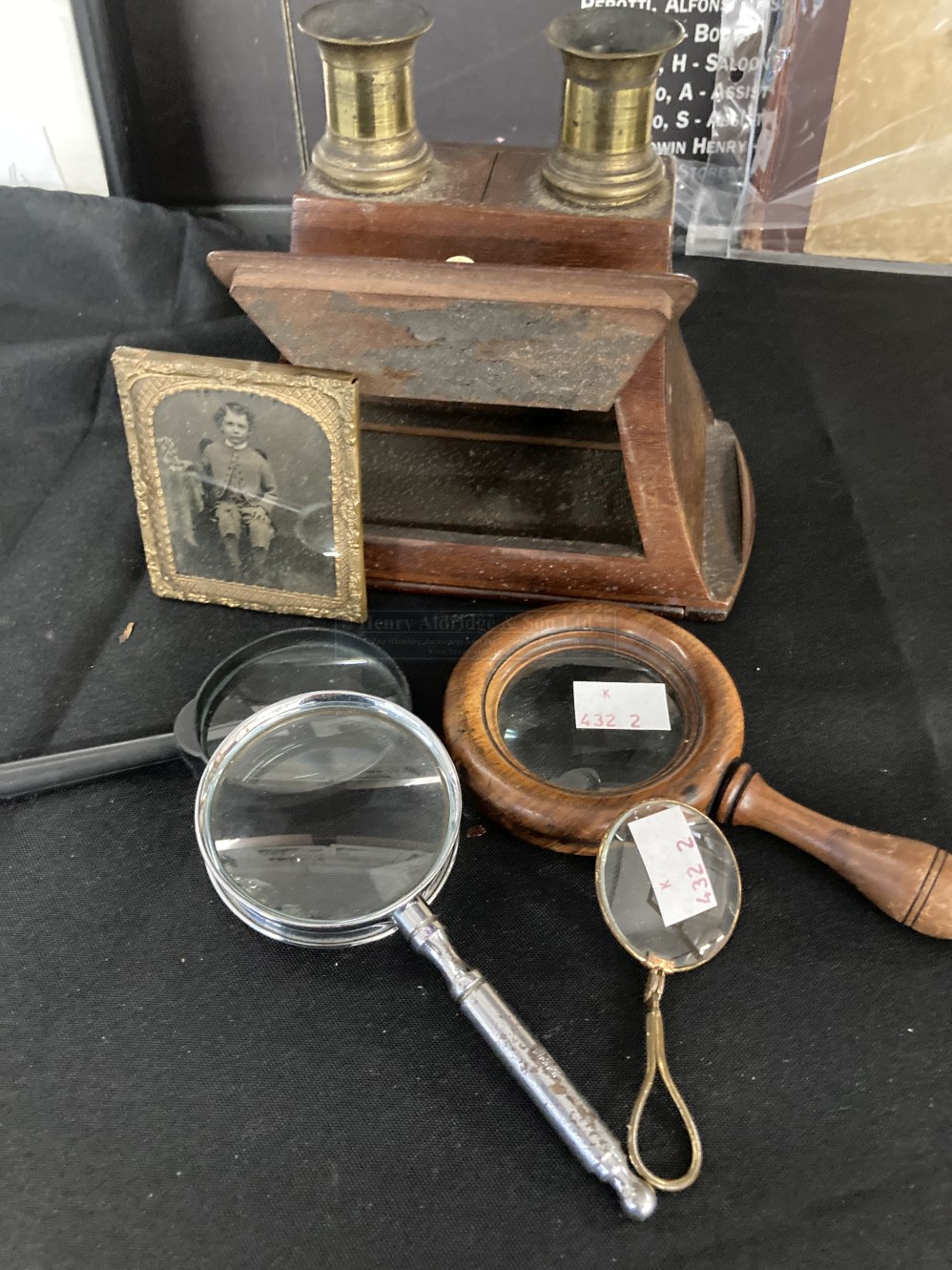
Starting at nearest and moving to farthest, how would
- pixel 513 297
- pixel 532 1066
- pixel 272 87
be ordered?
pixel 532 1066 → pixel 513 297 → pixel 272 87

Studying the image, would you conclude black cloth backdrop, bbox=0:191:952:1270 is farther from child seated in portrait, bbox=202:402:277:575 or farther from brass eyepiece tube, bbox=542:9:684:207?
brass eyepiece tube, bbox=542:9:684:207

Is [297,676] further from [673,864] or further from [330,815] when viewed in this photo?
[673,864]

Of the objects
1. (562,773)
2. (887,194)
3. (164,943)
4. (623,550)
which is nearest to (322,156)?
(623,550)

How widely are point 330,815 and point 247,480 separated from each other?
0.47m

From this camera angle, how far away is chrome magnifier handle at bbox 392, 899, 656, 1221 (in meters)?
0.91

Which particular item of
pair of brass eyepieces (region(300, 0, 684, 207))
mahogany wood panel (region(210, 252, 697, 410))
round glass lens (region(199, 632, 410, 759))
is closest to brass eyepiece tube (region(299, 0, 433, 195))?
pair of brass eyepieces (region(300, 0, 684, 207))

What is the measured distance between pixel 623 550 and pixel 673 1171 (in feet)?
2.34

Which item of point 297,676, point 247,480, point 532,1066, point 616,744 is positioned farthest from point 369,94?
point 532,1066

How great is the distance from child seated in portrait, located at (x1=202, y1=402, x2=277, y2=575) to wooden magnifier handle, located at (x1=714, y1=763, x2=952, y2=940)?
64 centimetres

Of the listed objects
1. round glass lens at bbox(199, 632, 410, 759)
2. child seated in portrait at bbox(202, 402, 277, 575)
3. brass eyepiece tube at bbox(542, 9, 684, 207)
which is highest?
brass eyepiece tube at bbox(542, 9, 684, 207)

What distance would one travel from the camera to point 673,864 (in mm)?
1052

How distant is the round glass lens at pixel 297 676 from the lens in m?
1.25

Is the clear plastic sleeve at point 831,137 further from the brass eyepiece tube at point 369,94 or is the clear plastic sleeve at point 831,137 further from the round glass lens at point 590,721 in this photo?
the round glass lens at point 590,721

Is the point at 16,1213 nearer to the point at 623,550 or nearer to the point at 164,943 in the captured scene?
the point at 164,943
